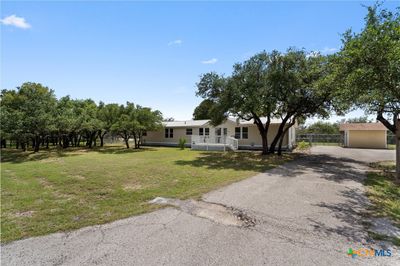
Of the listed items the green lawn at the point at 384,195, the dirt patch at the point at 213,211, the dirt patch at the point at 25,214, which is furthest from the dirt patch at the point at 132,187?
the green lawn at the point at 384,195

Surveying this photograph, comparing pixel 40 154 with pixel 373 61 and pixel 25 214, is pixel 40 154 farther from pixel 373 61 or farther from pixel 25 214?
pixel 373 61

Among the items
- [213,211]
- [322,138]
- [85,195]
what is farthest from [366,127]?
[85,195]

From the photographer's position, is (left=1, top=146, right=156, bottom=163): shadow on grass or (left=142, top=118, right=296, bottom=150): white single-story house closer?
(left=1, top=146, right=156, bottom=163): shadow on grass

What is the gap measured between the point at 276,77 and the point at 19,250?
1356cm

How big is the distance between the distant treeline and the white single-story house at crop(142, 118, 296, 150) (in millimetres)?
3999

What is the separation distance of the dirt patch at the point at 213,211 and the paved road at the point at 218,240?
0.36 feet

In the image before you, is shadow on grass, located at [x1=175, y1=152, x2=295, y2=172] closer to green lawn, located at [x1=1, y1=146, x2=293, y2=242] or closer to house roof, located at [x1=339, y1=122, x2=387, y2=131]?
green lawn, located at [x1=1, y1=146, x2=293, y2=242]

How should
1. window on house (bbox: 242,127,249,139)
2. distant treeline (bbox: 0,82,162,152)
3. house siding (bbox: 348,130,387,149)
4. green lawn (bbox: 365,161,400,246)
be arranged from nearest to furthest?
green lawn (bbox: 365,161,400,246), distant treeline (bbox: 0,82,162,152), window on house (bbox: 242,127,249,139), house siding (bbox: 348,130,387,149)

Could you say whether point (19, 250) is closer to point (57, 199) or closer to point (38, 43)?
point (57, 199)

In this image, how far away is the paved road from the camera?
2.99 m

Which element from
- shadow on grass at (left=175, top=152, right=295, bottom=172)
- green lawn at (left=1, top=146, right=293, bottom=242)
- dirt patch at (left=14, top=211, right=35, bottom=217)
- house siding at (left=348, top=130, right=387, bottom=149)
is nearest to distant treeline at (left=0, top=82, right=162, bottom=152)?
shadow on grass at (left=175, top=152, right=295, bottom=172)

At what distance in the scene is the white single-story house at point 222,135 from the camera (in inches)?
815

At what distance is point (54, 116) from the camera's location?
66.6 feet

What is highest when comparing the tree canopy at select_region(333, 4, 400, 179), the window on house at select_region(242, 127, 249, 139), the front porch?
the tree canopy at select_region(333, 4, 400, 179)
